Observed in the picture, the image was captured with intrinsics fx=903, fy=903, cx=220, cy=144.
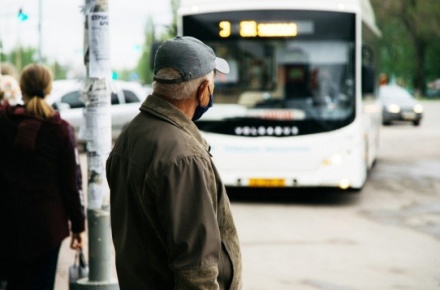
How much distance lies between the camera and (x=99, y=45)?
19.6 ft

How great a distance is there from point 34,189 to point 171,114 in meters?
2.09

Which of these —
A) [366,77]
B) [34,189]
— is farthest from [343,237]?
[34,189]

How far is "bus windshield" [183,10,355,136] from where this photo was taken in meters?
12.1

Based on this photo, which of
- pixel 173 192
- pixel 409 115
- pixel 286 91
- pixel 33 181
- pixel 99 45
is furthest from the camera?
pixel 409 115

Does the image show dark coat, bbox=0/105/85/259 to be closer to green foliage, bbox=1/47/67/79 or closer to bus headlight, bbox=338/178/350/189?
bus headlight, bbox=338/178/350/189

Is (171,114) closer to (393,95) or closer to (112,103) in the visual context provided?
(112,103)

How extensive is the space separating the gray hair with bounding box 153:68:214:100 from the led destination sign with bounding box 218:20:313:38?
9535 millimetres

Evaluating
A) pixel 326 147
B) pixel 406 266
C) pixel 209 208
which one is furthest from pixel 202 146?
pixel 326 147

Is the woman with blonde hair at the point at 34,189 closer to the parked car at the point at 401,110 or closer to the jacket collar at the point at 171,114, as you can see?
the jacket collar at the point at 171,114

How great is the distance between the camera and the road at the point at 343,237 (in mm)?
7672

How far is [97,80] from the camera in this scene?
6.02 metres

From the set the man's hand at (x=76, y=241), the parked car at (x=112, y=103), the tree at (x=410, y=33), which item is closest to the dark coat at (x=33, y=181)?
the man's hand at (x=76, y=241)

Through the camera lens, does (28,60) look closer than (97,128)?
No

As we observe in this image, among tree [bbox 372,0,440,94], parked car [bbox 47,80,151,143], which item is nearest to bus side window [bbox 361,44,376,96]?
parked car [bbox 47,80,151,143]
